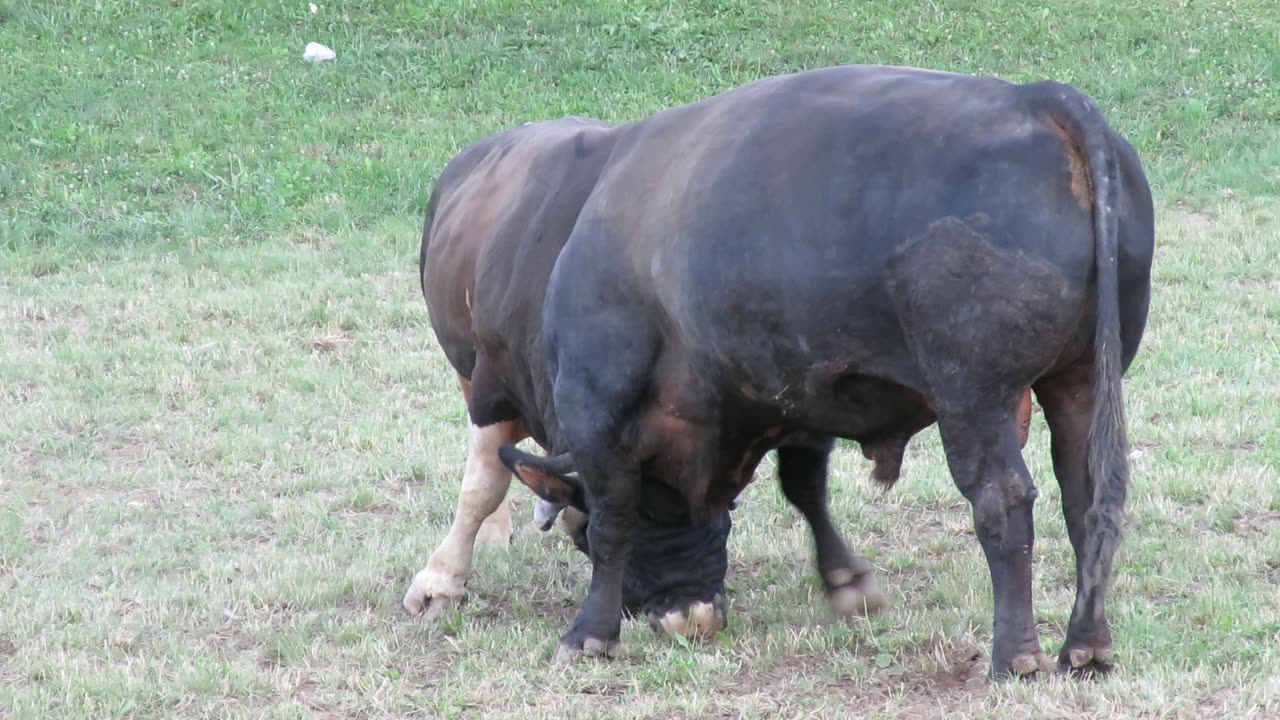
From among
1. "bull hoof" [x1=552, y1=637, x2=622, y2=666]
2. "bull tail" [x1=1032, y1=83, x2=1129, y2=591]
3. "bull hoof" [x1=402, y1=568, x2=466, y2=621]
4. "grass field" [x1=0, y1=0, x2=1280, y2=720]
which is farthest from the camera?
"bull hoof" [x1=402, y1=568, x2=466, y2=621]

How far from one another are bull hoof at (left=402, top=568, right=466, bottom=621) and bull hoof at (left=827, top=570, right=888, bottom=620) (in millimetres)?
1281

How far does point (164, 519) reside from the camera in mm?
6637

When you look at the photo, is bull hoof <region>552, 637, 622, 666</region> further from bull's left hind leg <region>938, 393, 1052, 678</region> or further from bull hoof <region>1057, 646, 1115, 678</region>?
bull hoof <region>1057, 646, 1115, 678</region>

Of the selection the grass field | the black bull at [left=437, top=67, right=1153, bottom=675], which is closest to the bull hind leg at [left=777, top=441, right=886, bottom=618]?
the grass field

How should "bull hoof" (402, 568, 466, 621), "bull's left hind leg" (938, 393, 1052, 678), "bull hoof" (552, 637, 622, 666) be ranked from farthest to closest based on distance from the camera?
1. "bull hoof" (402, 568, 466, 621)
2. "bull hoof" (552, 637, 622, 666)
3. "bull's left hind leg" (938, 393, 1052, 678)

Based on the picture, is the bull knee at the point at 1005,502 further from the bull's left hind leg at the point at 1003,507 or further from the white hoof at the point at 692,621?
the white hoof at the point at 692,621

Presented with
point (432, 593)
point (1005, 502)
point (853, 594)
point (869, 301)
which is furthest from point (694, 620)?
point (869, 301)

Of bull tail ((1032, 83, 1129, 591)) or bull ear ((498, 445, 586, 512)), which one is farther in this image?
bull ear ((498, 445, 586, 512))

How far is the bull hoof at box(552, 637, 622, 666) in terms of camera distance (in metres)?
4.97

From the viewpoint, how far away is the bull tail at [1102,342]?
385 centimetres

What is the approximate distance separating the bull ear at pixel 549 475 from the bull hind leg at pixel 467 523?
45cm

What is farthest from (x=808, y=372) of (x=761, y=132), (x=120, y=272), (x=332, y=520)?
(x=120, y=272)

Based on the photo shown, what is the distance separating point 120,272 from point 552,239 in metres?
6.26

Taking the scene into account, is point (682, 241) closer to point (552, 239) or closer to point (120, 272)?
point (552, 239)
